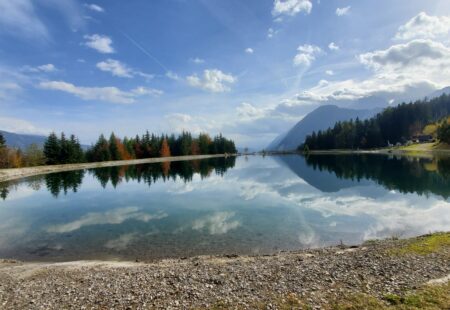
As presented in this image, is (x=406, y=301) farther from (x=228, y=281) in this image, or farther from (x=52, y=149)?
(x=52, y=149)

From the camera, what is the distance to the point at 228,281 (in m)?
15.8

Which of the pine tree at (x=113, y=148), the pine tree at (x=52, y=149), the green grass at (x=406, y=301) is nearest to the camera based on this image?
the green grass at (x=406, y=301)

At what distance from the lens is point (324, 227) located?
30.7m

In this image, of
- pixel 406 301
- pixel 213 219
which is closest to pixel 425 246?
pixel 406 301

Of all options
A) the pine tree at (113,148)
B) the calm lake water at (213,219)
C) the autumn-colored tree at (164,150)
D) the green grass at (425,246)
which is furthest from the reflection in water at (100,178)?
the autumn-colored tree at (164,150)

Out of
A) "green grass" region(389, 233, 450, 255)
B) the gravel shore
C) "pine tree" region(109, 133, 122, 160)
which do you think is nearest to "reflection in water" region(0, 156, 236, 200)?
the gravel shore

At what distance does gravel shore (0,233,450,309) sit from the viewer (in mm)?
13648

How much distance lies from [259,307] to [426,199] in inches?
1572

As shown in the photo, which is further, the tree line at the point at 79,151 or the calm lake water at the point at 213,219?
the tree line at the point at 79,151

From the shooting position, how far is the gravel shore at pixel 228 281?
537 inches

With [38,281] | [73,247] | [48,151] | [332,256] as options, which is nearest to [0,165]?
[48,151]

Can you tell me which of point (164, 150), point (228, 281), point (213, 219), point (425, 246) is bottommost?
point (213, 219)

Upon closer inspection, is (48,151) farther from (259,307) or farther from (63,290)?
(259,307)

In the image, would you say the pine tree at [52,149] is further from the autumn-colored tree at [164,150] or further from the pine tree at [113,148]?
the autumn-colored tree at [164,150]
